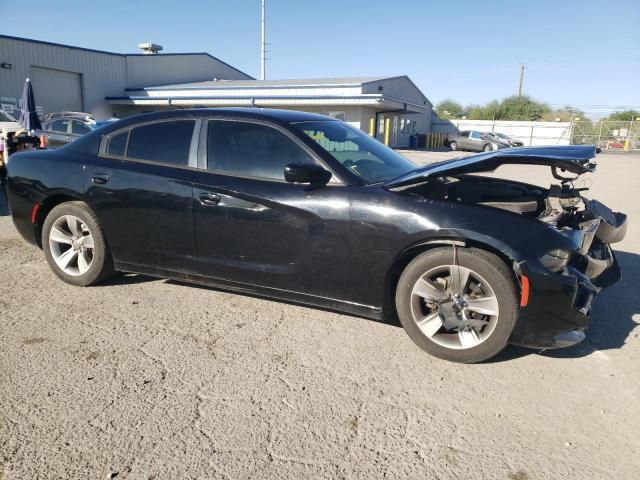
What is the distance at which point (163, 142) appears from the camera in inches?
159

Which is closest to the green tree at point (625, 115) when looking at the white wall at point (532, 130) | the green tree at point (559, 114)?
the green tree at point (559, 114)

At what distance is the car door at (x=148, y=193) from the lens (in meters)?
3.87

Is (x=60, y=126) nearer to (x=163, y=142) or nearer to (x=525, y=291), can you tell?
(x=163, y=142)

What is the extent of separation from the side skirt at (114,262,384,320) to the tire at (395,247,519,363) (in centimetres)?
27

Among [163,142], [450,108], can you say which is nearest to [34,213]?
[163,142]

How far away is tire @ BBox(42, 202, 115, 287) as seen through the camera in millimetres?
4223

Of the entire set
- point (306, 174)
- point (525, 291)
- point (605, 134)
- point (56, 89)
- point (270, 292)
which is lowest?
point (270, 292)

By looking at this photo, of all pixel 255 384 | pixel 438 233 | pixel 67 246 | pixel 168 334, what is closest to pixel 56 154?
Answer: pixel 67 246

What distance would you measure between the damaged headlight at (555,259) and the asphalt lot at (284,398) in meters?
Result: 0.68

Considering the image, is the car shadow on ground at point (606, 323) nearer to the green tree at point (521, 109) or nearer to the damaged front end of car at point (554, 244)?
the damaged front end of car at point (554, 244)

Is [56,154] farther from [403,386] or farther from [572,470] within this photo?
[572,470]

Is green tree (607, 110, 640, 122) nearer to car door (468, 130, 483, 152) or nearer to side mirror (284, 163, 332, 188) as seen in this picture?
car door (468, 130, 483, 152)

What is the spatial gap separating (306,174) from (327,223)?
14.5 inches

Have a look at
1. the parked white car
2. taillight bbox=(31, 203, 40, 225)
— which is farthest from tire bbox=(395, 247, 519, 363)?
the parked white car
